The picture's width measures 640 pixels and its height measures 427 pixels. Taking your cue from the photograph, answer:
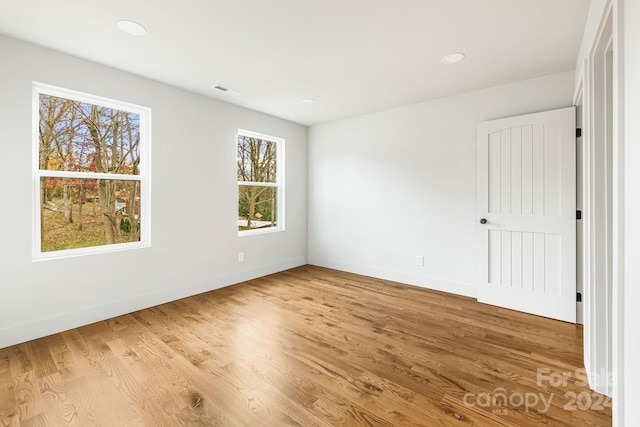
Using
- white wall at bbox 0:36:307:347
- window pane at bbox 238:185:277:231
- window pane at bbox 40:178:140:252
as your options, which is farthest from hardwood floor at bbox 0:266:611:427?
window pane at bbox 238:185:277:231

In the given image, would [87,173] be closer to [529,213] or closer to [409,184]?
[409,184]

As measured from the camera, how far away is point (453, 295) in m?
3.66

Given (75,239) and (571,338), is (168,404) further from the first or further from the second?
(571,338)

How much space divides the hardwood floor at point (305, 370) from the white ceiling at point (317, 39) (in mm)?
2507

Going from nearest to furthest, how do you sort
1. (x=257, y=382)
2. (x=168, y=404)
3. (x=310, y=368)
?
(x=168, y=404), (x=257, y=382), (x=310, y=368)

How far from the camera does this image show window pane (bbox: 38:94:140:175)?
266cm

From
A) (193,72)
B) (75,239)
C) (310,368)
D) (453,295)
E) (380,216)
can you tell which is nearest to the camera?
(310,368)

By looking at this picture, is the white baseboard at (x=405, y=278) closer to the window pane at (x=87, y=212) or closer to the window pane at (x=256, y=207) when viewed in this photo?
the window pane at (x=256, y=207)

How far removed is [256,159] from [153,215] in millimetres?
1795

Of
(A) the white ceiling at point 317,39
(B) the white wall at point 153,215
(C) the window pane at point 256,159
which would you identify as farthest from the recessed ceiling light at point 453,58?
(C) the window pane at point 256,159

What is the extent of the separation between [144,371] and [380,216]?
10.9 ft

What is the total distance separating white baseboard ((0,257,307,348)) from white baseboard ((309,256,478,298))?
53.2 inches

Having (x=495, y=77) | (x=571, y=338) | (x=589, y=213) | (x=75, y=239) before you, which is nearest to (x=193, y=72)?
(x=75, y=239)

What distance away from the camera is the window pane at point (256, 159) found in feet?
14.3
